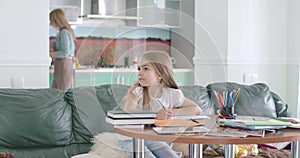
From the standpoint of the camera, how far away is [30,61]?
11.8 feet

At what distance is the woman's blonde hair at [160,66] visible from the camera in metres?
1.86

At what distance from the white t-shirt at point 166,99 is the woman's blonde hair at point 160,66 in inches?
0.6

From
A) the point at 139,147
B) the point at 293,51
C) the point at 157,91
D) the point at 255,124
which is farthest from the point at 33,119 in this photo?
the point at 293,51

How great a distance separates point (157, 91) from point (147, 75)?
101mm

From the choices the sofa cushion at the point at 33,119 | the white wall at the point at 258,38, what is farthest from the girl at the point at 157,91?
the white wall at the point at 258,38

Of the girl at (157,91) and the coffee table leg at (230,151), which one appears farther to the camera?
the coffee table leg at (230,151)

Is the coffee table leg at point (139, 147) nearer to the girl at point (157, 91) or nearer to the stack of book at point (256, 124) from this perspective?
the girl at point (157, 91)

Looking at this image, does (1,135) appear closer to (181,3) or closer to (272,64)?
(272,64)

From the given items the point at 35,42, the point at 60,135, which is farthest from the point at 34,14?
the point at 60,135

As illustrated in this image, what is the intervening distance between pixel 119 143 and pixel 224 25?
2.67 metres

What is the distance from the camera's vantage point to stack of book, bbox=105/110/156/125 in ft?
6.30

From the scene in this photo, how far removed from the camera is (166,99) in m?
1.97

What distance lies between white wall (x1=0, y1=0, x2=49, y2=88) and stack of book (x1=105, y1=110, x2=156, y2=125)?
5.85ft

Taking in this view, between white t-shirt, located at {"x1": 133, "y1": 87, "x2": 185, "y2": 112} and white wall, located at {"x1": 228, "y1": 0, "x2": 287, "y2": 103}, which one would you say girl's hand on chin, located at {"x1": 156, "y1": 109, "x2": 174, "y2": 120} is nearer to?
white t-shirt, located at {"x1": 133, "y1": 87, "x2": 185, "y2": 112}
